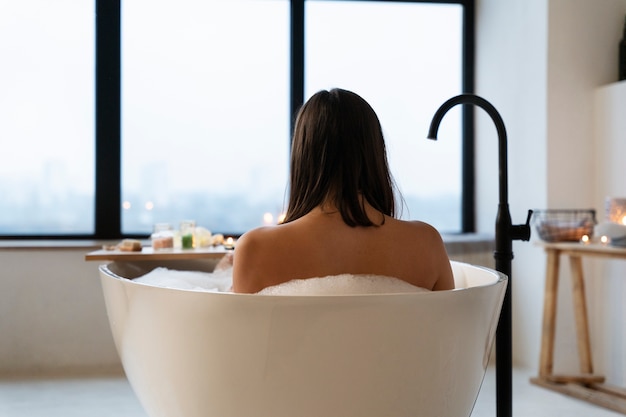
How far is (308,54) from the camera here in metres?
3.50

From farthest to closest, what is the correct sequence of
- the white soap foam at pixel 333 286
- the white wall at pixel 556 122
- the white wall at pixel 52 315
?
the white wall at pixel 52 315
the white wall at pixel 556 122
the white soap foam at pixel 333 286

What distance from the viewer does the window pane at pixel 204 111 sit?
3.36 metres

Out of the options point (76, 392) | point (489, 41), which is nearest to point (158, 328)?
point (76, 392)

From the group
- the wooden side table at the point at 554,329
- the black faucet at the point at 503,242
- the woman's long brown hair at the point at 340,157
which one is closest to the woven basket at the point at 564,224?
the wooden side table at the point at 554,329

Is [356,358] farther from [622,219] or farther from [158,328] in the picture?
[622,219]

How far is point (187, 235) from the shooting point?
266cm

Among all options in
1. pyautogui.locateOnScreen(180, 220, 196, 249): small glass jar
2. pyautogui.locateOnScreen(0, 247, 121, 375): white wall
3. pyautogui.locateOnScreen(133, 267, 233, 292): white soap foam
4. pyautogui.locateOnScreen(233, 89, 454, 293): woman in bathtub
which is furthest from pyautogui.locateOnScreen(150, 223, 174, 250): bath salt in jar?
pyautogui.locateOnScreen(233, 89, 454, 293): woman in bathtub

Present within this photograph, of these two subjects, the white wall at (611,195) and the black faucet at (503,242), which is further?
the white wall at (611,195)

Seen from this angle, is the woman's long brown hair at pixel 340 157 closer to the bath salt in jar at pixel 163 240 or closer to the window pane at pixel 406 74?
the bath salt in jar at pixel 163 240

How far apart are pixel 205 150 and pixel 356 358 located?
2366mm

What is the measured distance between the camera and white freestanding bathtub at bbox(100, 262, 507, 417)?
3.82 feet

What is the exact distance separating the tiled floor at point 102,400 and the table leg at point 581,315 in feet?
0.71

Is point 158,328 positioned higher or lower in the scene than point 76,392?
higher

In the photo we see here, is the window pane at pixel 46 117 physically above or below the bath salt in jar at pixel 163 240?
above
